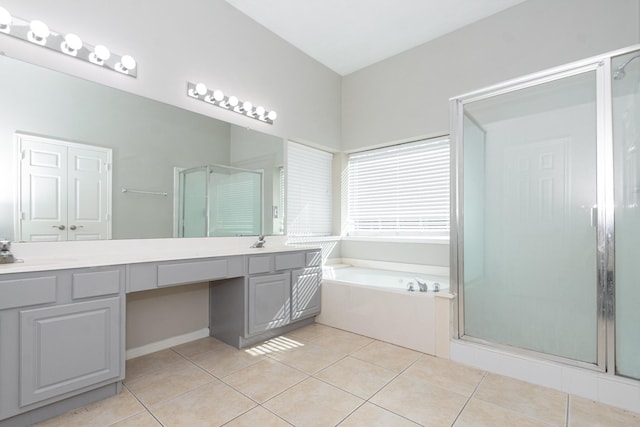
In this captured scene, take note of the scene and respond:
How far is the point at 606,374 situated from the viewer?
1.76m

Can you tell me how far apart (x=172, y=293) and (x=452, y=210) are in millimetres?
2207

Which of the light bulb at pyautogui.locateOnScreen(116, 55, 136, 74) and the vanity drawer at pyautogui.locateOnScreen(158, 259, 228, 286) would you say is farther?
the light bulb at pyautogui.locateOnScreen(116, 55, 136, 74)

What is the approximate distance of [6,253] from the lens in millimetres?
1579

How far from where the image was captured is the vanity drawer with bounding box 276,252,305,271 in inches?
104

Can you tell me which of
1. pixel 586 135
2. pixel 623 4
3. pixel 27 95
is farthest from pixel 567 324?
pixel 27 95

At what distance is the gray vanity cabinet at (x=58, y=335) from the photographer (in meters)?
1.42

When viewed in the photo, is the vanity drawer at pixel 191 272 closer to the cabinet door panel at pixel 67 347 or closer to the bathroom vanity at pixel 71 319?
the bathroom vanity at pixel 71 319

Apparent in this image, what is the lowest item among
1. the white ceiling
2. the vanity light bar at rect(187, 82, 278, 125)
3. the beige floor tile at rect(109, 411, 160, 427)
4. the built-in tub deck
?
the beige floor tile at rect(109, 411, 160, 427)

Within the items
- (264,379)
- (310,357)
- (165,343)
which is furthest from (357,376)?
(165,343)

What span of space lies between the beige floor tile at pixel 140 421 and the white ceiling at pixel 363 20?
3.01 metres

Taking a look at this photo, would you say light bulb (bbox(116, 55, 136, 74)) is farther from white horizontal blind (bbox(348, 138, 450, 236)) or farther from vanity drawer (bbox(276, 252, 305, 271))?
white horizontal blind (bbox(348, 138, 450, 236))

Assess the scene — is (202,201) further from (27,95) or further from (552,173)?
(552,173)

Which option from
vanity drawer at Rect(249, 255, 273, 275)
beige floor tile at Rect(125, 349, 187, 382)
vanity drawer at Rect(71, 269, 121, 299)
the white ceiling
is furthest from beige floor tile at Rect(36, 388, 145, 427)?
the white ceiling

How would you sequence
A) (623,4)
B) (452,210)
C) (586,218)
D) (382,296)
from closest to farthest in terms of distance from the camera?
(586,218) < (623,4) < (452,210) < (382,296)
